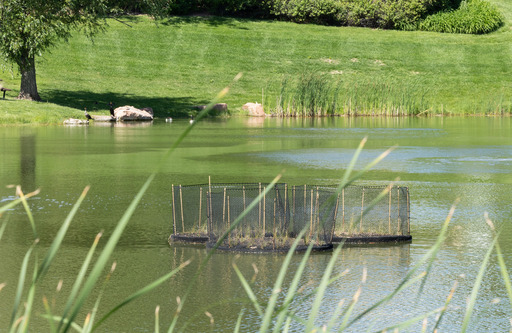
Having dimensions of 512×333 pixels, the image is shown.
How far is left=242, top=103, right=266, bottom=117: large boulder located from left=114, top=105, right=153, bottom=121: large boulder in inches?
246

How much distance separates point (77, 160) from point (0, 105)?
46.8ft

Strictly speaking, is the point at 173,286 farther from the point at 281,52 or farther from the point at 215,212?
the point at 281,52

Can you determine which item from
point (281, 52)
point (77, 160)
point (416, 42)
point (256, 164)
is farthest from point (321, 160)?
point (416, 42)

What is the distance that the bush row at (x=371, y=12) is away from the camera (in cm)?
6166

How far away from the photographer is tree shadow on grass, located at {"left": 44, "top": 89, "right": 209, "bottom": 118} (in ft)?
127

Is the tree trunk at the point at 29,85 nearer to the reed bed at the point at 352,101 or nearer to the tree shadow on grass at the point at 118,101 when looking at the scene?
the tree shadow on grass at the point at 118,101

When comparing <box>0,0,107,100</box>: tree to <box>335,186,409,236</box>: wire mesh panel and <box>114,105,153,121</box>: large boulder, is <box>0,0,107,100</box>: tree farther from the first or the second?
<box>335,186,409,236</box>: wire mesh panel

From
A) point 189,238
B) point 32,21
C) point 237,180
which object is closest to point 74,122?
point 32,21

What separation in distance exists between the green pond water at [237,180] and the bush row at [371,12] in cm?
3154

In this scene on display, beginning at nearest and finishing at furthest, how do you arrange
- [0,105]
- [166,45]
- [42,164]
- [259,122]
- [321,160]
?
[42,164] < [321,160] < [0,105] < [259,122] < [166,45]

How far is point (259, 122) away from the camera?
3659 cm

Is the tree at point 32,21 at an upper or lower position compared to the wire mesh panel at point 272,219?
upper

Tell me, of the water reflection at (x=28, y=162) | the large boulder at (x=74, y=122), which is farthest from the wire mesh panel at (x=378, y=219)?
the large boulder at (x=74, y=122)

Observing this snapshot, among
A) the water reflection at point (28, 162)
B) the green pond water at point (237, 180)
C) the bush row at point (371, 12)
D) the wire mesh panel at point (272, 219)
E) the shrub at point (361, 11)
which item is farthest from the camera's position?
the bush row at point (371, 12)
